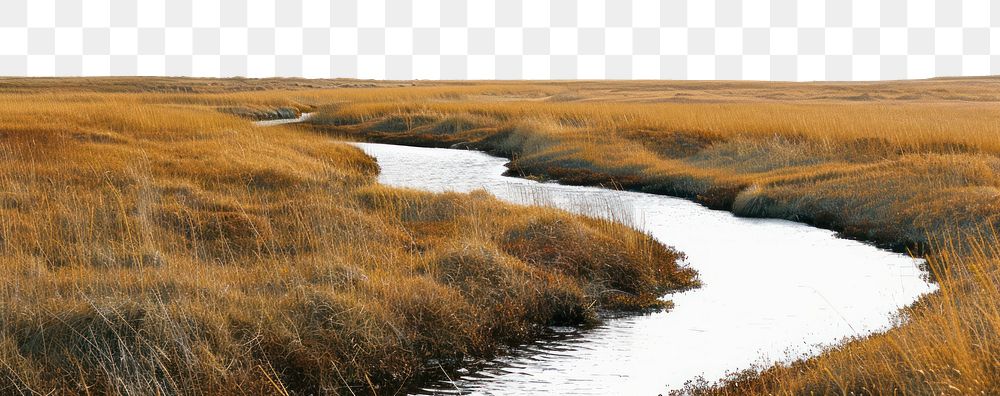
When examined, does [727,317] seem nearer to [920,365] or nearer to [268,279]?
[920,365]

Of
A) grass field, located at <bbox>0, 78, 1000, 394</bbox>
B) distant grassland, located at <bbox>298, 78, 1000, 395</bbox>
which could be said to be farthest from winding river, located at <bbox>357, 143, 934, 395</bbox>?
distant grassland, located at <bbox>298, 78, 1000, 395</bbox>

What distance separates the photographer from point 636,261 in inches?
651

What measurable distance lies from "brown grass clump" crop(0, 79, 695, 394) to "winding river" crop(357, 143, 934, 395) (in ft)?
2.44

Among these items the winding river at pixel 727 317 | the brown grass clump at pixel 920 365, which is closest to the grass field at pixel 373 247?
the brown grass clump at pixel 920 365

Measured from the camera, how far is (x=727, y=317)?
46.4 ft

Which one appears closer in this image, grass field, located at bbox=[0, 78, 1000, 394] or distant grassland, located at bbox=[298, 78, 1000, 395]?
distant grassland, located at bbox=[298, 78, 1000, 395]

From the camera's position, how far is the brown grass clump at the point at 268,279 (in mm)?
10391

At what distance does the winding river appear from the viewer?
37.3 ft

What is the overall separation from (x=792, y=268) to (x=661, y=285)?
9.76 feet

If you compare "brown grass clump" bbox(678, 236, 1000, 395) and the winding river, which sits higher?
"brown grass clump" bbox(678, 236, 1000, 395)

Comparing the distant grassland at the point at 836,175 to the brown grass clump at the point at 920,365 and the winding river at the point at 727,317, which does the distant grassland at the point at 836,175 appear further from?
the winding river at the point at 727,317

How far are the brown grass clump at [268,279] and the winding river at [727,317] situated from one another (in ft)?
2.44

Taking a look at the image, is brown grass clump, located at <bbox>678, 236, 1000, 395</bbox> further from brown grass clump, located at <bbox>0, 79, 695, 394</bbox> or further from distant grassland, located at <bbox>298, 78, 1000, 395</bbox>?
brown grass clump, located at <bbox>0, 79, 695, 394</bbox>

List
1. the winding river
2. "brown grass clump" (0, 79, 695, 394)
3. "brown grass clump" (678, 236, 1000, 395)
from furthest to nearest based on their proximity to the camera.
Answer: the winding river < "brown grass clump" (0, 79, 695, 394) < "brown grass clump" (678, 236, 1000, 395)
